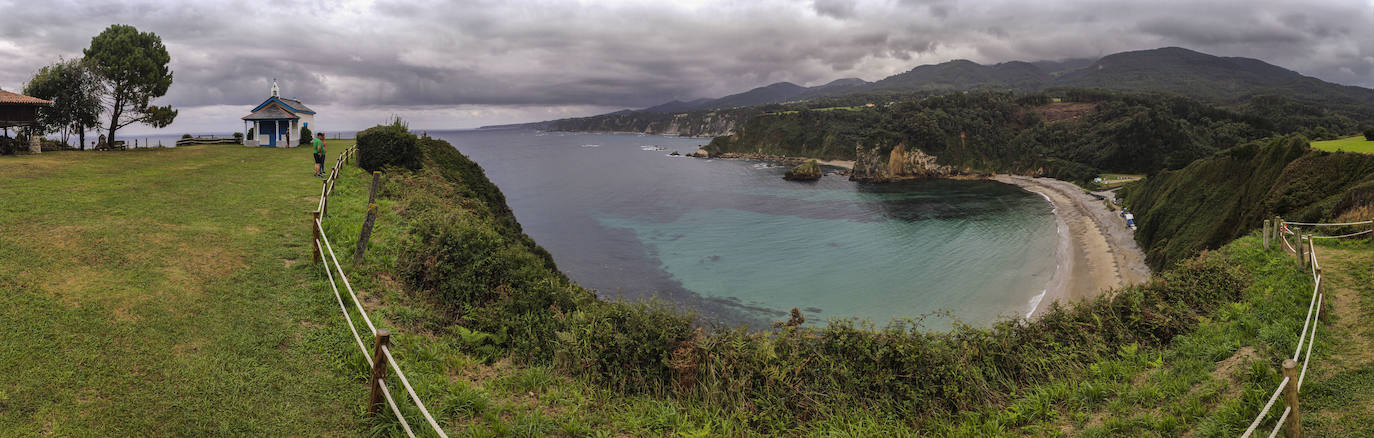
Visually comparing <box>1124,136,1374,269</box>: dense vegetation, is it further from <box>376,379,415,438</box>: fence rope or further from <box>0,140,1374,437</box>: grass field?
<box>376,379,415,438</box>: fence rope

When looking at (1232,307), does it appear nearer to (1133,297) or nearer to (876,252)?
(1133,297)

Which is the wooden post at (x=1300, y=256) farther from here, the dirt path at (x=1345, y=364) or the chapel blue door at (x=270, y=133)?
the chapel blue door at (x=270, y=133)

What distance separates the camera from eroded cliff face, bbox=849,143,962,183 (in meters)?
98.3

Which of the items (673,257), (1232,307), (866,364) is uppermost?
(1232,307)

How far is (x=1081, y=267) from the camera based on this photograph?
1395 inches

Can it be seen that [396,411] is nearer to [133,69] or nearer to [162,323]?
[162,323]

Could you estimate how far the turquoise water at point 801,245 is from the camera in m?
29.9

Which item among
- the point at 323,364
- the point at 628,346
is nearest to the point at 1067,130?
the point at 628,346

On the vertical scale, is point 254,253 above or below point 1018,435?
above

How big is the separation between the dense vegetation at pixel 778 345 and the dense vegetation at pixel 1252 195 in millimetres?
11967

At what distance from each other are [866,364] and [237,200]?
55.6 feet

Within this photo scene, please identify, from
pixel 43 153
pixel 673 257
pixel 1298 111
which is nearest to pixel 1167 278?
pixel 673 257

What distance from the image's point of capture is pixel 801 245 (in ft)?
147

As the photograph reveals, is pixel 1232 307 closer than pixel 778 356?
No
